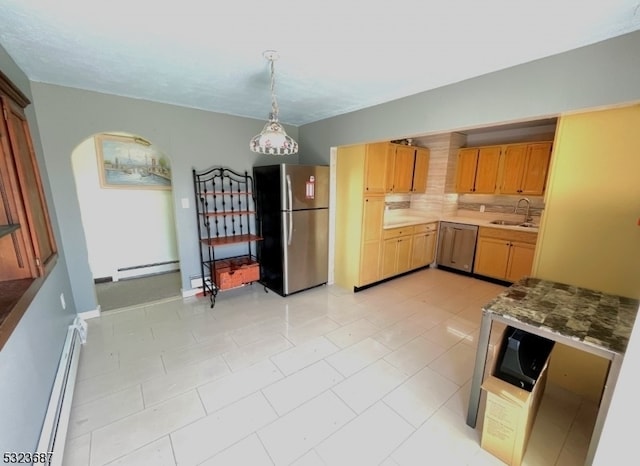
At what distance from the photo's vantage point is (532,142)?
3.71 meters

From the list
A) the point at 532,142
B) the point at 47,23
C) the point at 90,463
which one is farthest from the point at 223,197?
the point at 532,142

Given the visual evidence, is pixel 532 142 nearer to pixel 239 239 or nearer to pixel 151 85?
pixel 239 239

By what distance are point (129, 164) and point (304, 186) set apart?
8.70ft

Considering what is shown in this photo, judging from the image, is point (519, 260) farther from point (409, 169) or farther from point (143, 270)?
point (143, 270)

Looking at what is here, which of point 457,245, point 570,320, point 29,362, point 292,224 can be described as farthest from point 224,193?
point 457,245

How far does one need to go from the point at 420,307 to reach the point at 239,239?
249 centimetres

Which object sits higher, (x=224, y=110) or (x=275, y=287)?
(x=224, y=110)

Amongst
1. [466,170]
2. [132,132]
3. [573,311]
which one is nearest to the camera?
[573,311]

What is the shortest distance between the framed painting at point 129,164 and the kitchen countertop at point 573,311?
13.1 feet

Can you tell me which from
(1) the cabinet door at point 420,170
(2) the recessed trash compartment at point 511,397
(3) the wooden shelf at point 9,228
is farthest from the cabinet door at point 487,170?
(3) the wooden shelf at point 9,228

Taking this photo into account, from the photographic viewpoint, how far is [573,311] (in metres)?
1.54

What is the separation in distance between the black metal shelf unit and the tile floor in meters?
0.42

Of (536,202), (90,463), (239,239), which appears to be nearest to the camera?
(90,463)

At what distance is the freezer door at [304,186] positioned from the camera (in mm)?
3232
